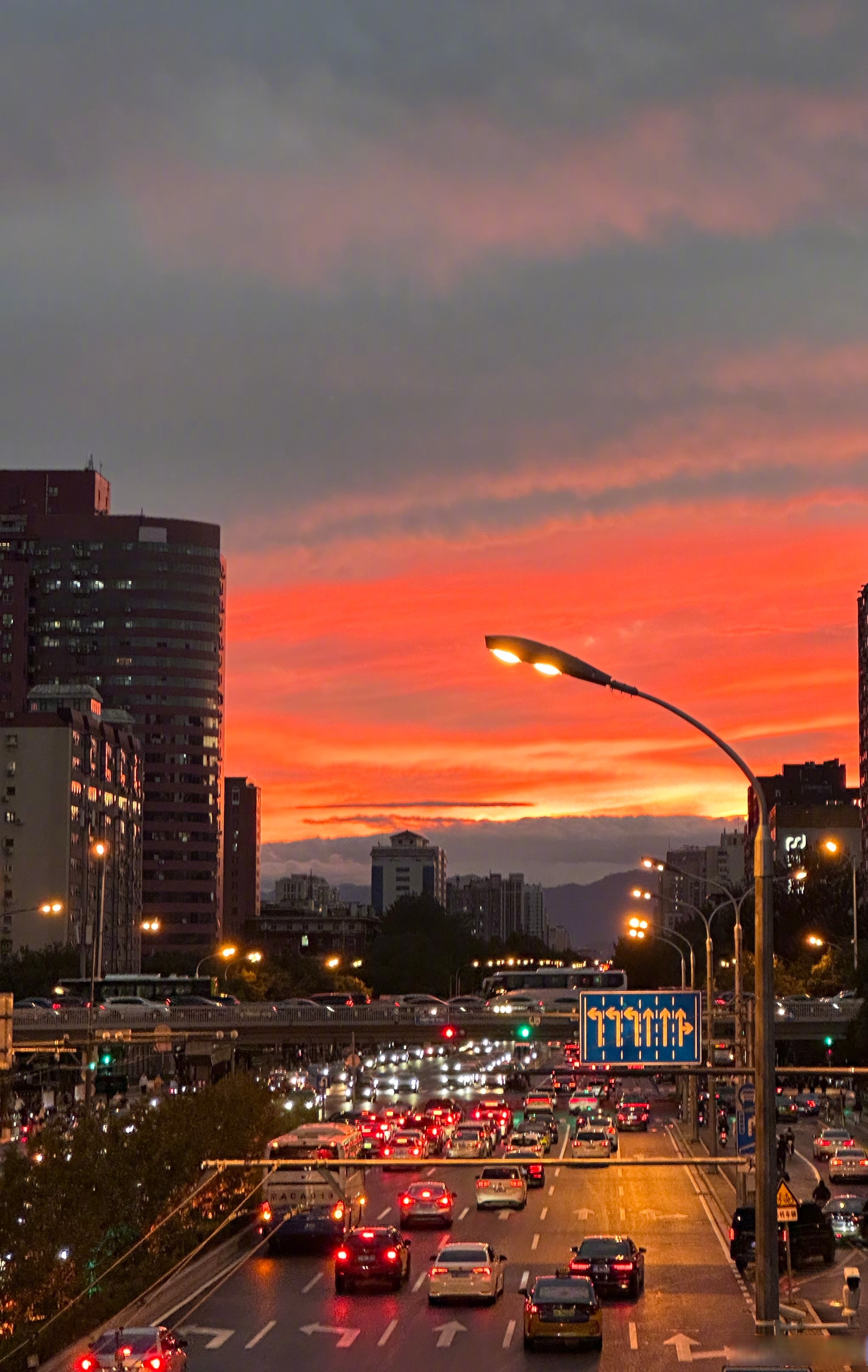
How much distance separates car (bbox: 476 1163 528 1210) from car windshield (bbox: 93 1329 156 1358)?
3522 cm

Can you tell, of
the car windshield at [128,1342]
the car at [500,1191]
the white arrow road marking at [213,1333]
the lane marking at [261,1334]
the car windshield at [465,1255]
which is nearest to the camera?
the car windshield at [128,1342]

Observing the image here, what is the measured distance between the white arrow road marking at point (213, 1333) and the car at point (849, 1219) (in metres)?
23.2

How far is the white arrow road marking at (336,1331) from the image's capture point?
1555 inches

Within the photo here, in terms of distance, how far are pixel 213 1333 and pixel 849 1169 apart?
143 ft

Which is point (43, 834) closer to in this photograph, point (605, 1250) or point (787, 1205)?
point (605, 1250)

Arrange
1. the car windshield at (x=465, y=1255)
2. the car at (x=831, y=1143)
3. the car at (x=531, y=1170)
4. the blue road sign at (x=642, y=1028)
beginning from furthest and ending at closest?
the car at (x=831, y=1143), the car at (x=531, y=1170), the car windshield at (x=465, y=1255), the blue road sign at (x=642, y=1028)

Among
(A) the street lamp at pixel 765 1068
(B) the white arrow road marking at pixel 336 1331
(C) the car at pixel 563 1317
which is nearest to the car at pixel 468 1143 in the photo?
(B) the white arrow road marking at pixel 336 1331

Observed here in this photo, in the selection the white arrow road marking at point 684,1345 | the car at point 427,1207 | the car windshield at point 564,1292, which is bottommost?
the car at point 427,1207

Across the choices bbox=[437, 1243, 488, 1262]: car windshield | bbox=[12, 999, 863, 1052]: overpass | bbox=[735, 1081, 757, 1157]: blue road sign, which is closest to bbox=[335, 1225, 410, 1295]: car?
bbox=[437, 1243, 488, 1262]: car windshield

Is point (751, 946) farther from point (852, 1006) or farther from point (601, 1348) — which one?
point (601, 1348)

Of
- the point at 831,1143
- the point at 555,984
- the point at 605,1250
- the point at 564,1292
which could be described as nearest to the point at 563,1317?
the point at 564,1292

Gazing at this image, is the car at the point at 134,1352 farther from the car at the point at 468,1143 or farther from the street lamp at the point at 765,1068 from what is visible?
the car at the point at 468,1143

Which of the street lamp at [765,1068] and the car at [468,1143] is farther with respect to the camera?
the car at [468,1143]

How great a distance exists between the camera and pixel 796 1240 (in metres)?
51.5
